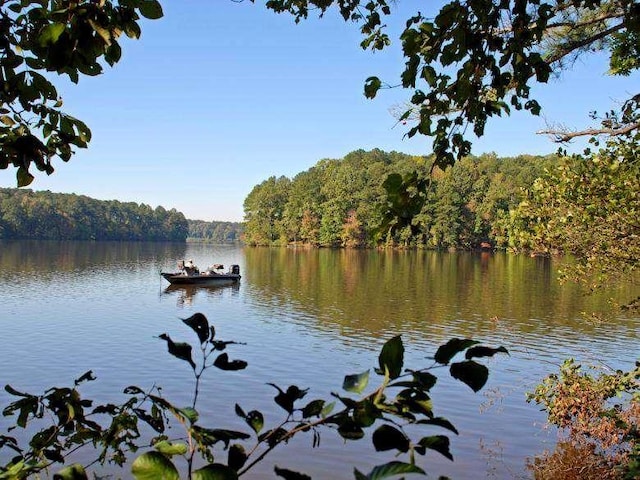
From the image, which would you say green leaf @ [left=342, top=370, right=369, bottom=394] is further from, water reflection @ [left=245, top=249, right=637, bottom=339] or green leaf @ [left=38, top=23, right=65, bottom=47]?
water reflection @ [left=245, top=249, right=637, bottom=339]

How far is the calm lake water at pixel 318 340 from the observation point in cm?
1228

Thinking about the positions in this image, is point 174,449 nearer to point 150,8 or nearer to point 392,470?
point 392,470

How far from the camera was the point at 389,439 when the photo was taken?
133 cm

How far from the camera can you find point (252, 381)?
16.0 meters

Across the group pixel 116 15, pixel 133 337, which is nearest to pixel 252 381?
pixel 133 337

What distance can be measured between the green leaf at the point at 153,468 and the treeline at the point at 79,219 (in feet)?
499

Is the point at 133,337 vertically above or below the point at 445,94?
below

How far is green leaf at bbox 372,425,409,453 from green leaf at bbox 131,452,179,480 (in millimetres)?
472

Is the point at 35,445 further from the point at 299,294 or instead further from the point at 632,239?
the point at 299,294

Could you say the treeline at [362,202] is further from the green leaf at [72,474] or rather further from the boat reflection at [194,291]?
the green leaf at [72,474]

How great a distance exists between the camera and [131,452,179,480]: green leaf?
47.1 inches

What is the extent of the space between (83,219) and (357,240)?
8305 cm

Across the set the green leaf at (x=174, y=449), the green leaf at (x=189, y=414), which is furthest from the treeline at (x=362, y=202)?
the green leaf at (x=174, y=449)

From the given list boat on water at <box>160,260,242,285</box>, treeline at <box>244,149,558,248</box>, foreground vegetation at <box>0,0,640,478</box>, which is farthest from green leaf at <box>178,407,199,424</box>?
treeline at <box>244,149,558,248</box>
